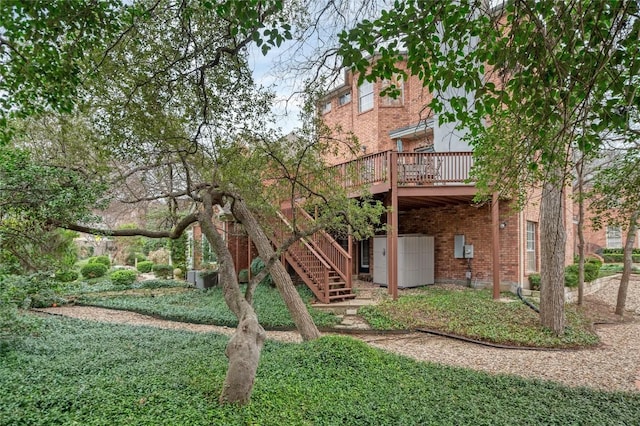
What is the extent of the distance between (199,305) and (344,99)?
10.3 meters

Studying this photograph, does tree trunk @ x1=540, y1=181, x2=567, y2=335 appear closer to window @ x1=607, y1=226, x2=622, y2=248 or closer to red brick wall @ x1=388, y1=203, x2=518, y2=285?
red brick wall @ x1=388, y1=203, x2=518, y2=285

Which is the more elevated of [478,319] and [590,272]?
[590,272]

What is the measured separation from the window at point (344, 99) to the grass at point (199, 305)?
853 centimetres

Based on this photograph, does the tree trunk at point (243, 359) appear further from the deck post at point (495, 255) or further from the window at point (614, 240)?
the window at point (614, 240)

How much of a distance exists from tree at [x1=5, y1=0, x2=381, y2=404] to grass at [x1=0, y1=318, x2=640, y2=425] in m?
0.52

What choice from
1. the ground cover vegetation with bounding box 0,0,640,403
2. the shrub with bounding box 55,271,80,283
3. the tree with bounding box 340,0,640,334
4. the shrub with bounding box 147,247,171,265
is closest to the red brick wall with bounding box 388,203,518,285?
the ground cover vegetation with bounding box 0,0,640,403

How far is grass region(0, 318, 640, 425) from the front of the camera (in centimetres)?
320

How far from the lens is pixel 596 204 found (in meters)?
6.11

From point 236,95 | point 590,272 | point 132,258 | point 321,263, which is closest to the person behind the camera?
point 236,95

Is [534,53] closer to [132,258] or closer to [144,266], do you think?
[144,266]

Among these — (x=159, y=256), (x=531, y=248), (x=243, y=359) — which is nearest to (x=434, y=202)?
(x=531, y=248)

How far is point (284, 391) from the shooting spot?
3.84m

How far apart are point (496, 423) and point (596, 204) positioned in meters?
4.60

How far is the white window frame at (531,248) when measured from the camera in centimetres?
1153
